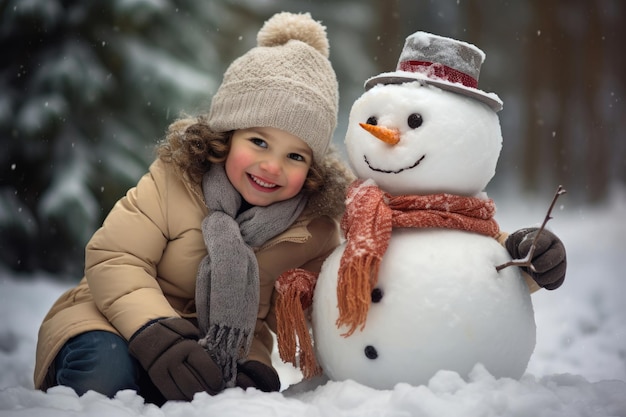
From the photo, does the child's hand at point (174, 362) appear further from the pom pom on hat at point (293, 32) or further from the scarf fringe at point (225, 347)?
the pom pom on hat at point (293, 32)

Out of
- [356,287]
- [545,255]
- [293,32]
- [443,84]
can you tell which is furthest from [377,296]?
[293,32]

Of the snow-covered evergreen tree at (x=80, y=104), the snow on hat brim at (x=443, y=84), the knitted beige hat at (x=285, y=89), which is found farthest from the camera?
the snow-covered evergreen tree at (x=80, y=104)

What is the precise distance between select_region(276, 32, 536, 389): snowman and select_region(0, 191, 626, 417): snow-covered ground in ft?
0.20

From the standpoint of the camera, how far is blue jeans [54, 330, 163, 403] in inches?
49.8

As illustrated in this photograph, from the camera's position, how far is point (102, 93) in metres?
2.63

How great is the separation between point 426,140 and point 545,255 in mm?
311

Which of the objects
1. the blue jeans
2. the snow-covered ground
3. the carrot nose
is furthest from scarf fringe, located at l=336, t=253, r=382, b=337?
the blue jeans

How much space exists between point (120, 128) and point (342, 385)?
6.15 feet

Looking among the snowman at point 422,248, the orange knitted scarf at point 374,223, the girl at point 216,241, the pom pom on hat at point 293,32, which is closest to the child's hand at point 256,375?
the girl at point 216,241

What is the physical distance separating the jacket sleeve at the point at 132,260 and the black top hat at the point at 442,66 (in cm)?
60

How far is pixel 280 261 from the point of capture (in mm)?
1544

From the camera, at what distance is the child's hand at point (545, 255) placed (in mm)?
1238

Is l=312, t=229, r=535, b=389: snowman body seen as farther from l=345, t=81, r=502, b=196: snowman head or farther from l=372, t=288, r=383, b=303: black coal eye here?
l=345, t=81, r=502, b=196: snowman head

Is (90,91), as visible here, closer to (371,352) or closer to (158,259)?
(158,259)
